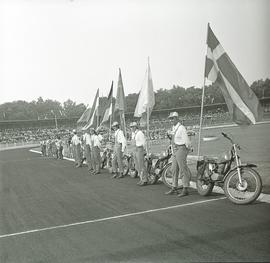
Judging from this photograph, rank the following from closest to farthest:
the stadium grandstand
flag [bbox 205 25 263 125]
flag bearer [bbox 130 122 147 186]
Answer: flag [bbox 205 25 263 125] < flag bearer [bbox 130 122 147 186] < the stadium grandstand

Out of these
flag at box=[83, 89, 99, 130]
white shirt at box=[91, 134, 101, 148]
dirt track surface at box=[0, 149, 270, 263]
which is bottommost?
dirt track surface at box=[0, 149, 270, 263]

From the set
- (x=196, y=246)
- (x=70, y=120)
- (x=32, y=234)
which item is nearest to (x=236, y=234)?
(x=196, y=246)

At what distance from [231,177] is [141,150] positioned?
4358mm

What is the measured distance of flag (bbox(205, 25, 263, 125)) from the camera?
8570mm

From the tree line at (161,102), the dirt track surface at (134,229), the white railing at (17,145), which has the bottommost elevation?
the white railing at (17,145)

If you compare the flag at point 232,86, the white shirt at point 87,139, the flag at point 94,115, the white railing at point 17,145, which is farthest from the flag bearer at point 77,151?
the white railing at point 17,145

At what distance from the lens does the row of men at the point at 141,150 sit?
9.01m

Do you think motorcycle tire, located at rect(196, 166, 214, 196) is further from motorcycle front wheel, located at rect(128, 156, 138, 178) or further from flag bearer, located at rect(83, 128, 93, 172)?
flag bearer, located at rect(83, 128, 93, 172)

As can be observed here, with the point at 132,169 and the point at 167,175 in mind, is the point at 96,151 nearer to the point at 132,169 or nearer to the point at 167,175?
the point at 132,169

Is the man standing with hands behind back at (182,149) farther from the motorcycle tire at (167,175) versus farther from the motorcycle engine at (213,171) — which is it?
the motorcycle tire at (167,175)

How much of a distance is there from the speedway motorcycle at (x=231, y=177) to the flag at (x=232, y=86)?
82 centimetres

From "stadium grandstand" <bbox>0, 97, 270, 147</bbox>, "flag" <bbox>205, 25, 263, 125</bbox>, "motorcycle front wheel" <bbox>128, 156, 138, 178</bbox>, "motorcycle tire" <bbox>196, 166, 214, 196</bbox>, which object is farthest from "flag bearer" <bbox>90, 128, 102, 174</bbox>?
"stadium grandstand" <bbox>0, 97, 270, 147</bbox>

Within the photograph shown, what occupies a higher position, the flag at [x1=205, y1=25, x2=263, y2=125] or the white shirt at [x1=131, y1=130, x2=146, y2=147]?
the flag at [x1=205, y1=25, x2=263, y2=125]

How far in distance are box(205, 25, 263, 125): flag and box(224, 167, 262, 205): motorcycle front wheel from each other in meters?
1.36
